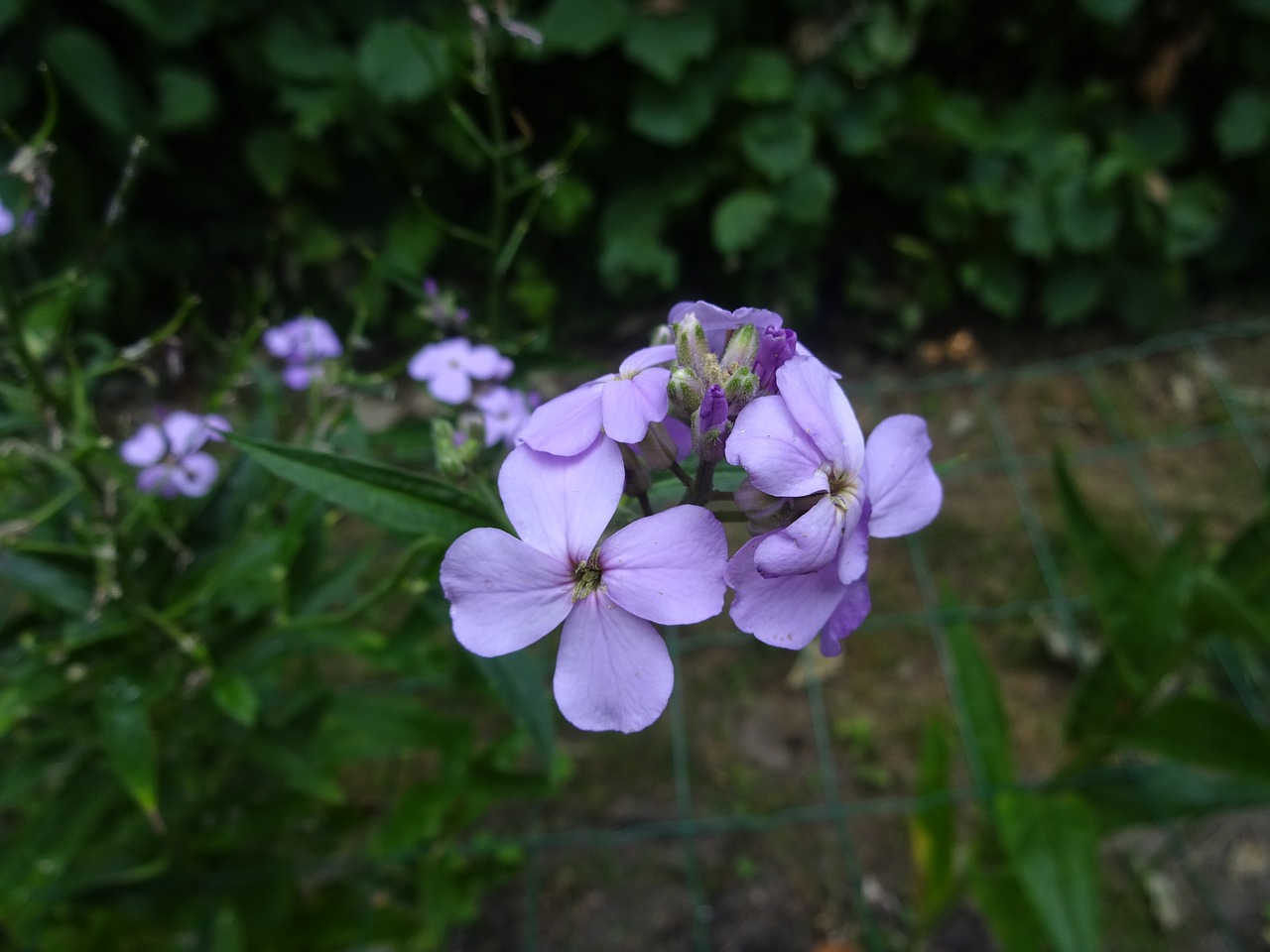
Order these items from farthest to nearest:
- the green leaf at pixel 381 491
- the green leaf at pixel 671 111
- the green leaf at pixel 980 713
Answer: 1. the green leaf at pixel 671 111
2. the green leaf at pixel 980 713
3. the green leaf at pixel 381 491

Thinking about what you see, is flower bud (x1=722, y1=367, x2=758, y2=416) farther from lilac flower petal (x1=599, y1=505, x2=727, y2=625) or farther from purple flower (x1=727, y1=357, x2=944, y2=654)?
lilac flower petal (x1=599, y1=505, x2=727, y2=625)

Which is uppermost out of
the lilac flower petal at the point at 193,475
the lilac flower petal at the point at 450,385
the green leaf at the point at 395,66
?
the lilac flower petal at the point at 450,385

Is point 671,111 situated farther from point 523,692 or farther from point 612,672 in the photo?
point 612,672

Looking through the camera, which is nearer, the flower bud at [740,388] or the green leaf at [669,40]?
the flower bud at [740,388]

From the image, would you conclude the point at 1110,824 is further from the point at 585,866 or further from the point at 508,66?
the point at 508,66

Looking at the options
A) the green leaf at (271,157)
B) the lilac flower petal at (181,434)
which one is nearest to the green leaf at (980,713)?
the lilac flower petal at (181,434)

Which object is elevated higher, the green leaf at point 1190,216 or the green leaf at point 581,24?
the green leaf at point 581,24

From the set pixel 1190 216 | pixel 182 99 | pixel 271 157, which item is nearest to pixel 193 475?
pixel 182 99

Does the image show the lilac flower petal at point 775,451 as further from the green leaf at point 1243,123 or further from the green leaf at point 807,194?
the green leaf at point 1243,123
